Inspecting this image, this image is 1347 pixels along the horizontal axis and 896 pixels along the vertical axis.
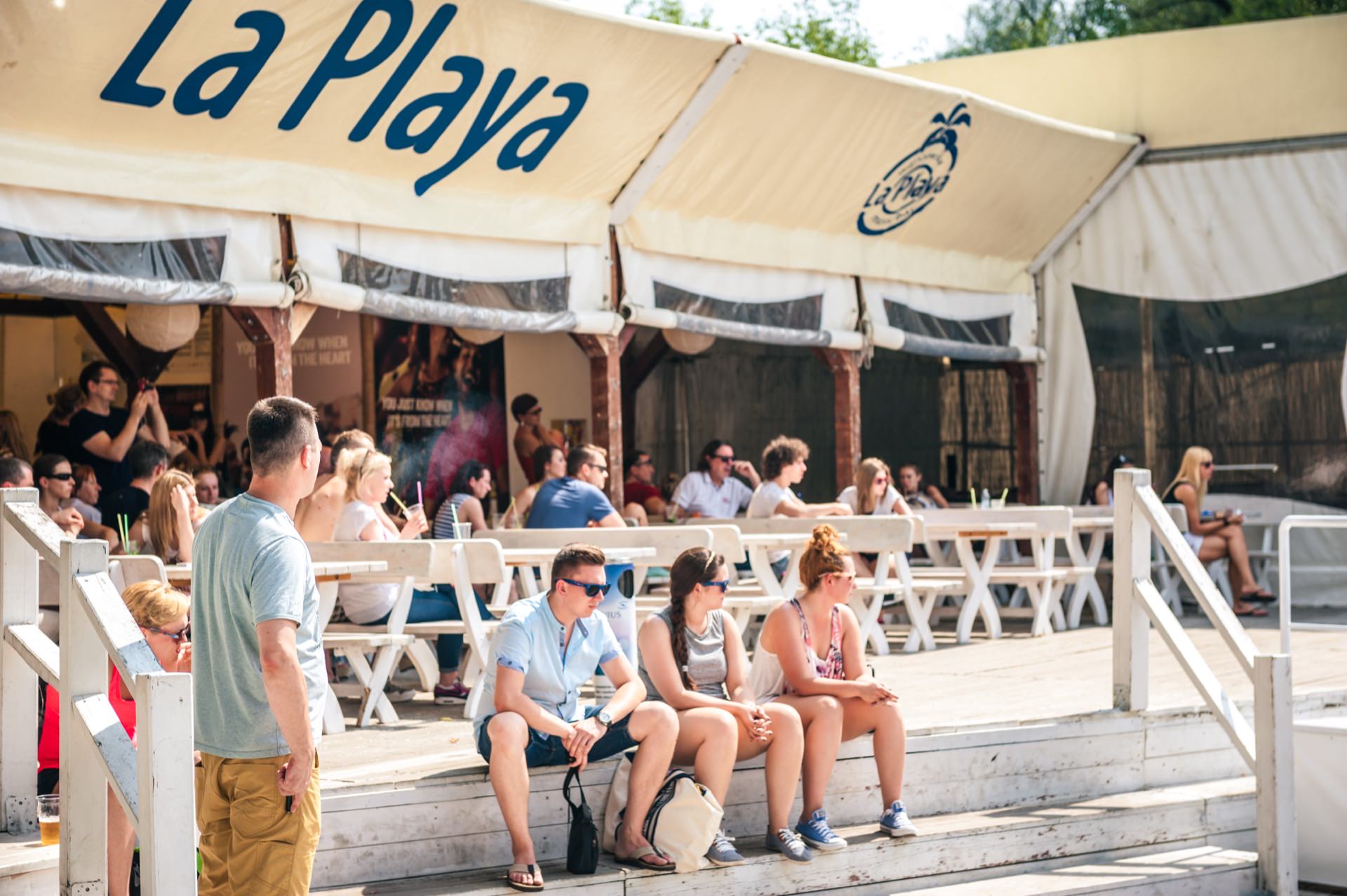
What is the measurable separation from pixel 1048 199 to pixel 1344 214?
211 centimetres

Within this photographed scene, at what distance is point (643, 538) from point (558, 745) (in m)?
2.12

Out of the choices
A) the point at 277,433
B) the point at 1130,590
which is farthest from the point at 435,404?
the point at 277,433

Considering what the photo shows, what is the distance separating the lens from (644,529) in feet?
23.5

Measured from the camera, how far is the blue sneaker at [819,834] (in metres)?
5.38

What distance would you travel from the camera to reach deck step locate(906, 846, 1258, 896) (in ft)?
18.5

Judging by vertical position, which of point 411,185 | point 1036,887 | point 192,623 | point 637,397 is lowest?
point 1036,887

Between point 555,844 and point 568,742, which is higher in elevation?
point 568,742

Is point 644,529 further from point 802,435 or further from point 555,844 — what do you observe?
point 802,435

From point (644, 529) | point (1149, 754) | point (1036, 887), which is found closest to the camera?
point (1036, 887)

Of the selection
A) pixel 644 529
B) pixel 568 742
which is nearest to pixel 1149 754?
pixel 644 529

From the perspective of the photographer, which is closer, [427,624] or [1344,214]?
[427,624]

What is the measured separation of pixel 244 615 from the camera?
11.6 feet

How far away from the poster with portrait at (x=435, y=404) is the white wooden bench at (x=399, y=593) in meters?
4.92

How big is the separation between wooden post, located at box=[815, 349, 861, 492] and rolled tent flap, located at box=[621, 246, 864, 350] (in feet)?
0.46
